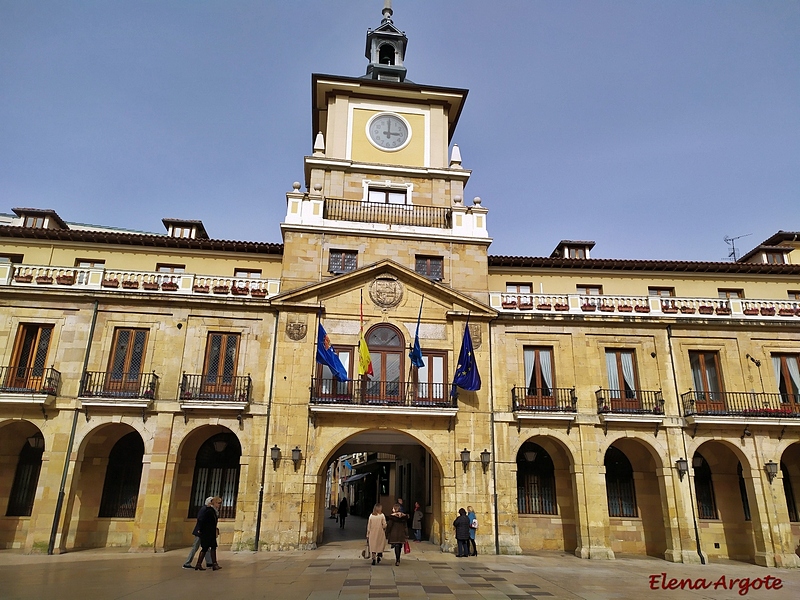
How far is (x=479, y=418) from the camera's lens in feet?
69.3

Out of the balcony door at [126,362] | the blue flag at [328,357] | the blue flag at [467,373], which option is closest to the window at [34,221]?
the balcony door at [126,362]

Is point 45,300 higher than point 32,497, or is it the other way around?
point 45,300

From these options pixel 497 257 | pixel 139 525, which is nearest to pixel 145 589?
pixel 139 525

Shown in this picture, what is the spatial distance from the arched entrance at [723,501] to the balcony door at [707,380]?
1.60m

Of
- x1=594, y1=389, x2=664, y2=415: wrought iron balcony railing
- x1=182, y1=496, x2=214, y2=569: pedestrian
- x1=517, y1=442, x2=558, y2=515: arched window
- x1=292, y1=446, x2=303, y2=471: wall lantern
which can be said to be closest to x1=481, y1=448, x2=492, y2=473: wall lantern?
x1=517, y1=442, x2=558, y2=515: arched window

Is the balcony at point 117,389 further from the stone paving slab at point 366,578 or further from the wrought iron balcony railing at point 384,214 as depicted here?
the wrought iron balcony railing at point 384,214

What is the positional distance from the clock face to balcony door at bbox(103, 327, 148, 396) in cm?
1381

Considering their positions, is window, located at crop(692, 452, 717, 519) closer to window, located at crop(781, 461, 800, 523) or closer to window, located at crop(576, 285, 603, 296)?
window, located at crop(781, 461, 800, 523)

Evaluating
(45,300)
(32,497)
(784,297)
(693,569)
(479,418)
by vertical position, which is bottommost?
(693,569)

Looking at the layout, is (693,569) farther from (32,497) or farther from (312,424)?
(32,497)

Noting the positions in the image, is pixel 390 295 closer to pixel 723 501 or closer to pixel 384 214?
pixel 384 214

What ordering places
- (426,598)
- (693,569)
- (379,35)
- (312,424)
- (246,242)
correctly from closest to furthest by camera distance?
(426,598), (693,569), (312,424), (246,242), (379,35)

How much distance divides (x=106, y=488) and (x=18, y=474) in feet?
10.2

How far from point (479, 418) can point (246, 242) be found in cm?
1206
